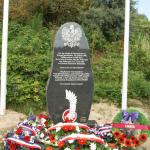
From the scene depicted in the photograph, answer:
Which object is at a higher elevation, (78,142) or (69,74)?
(69,74)

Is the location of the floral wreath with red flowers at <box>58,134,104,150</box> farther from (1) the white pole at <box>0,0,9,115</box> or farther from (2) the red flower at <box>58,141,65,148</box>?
(1) the white pole at <box>0,0,9,115</box>

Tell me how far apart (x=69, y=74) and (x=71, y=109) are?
0.59 m

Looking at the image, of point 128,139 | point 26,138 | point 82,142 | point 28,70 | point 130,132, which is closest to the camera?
point 82,142

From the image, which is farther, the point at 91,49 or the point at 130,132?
the point at 91,49

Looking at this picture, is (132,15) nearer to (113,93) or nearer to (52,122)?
(113,93)

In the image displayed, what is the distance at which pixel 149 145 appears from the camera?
863cm

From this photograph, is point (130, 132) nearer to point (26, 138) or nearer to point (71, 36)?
point (26, 138)

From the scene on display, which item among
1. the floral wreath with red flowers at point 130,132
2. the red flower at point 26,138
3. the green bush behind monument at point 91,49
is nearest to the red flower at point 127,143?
the floral wreath with red flowers at point 130,132

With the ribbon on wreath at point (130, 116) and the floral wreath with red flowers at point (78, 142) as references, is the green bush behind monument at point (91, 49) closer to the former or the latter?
the ribbon on wreath at point (130, 116)

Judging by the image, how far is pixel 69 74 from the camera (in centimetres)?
823

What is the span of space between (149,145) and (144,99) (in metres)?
3.27

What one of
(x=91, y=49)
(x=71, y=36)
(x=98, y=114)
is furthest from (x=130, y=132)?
(x=91, y=49)

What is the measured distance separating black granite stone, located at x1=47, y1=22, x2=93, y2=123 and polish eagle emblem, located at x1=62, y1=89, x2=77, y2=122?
0.11 ft

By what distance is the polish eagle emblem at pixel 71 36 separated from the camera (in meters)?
8.27
